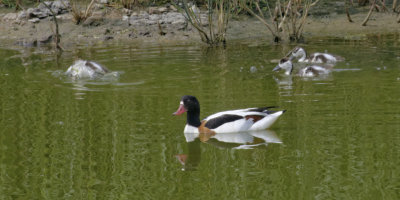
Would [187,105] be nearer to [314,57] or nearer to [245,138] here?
[245,138]

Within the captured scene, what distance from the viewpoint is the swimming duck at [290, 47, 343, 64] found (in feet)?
37.9

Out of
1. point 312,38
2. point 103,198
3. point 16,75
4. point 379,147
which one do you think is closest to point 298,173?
point 379,147

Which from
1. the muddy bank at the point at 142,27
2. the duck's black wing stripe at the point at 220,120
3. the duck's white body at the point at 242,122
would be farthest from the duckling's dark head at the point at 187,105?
the muddy bank at the point at 142,27

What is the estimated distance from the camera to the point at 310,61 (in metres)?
12.1

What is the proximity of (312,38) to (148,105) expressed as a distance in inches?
263

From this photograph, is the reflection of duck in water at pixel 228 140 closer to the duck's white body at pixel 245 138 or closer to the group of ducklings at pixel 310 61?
the duck's white body at pixel 245 138

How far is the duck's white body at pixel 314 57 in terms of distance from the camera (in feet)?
37.9

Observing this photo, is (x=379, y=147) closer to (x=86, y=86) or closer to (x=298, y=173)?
(x=298, y=173)

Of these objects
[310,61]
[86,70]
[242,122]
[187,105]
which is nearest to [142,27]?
[310,61]

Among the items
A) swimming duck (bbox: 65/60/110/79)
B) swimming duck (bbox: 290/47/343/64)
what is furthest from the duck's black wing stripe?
swimming duck (bbox: 290/47/343/64)

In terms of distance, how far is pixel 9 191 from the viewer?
5.80m

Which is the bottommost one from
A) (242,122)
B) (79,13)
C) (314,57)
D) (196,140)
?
(196,140)

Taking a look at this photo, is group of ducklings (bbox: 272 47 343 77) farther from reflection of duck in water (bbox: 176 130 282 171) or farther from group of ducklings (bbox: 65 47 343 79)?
reflection of duck in water (bbox: 176 130 282 171)

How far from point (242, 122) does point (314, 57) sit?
4.56 m
